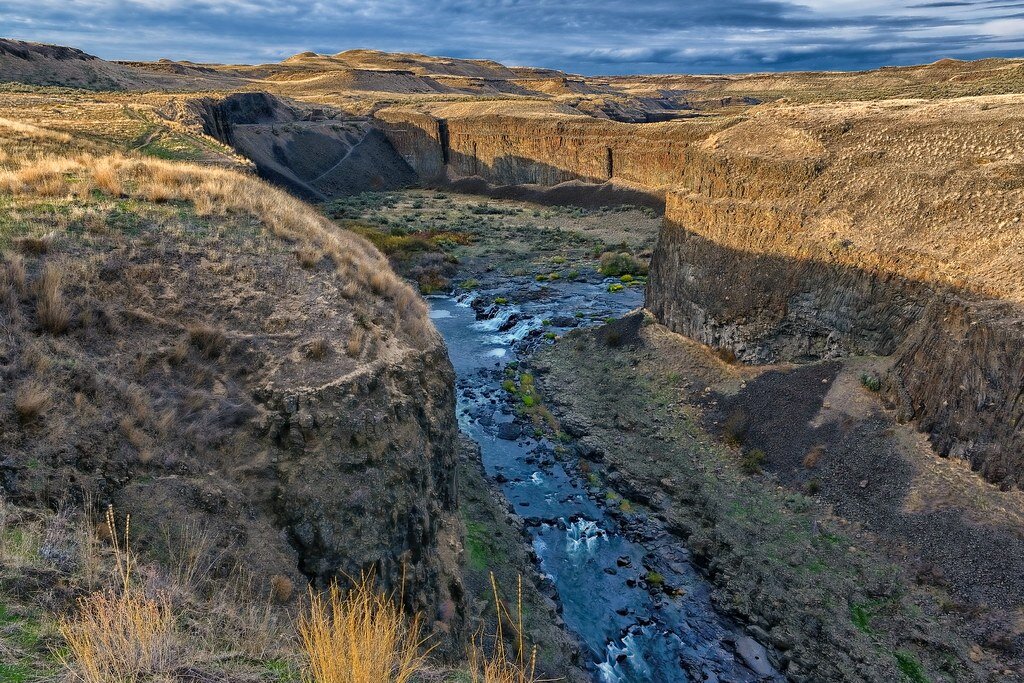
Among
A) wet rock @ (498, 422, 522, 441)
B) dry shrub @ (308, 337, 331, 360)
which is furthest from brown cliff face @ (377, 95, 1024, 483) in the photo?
dry shrub @ (308, 337, 331, 360)

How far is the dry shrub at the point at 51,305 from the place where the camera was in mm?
8930

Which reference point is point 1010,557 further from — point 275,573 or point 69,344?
point 69,344

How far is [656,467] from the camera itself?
1869 cm

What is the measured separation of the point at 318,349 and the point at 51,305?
12.0ft

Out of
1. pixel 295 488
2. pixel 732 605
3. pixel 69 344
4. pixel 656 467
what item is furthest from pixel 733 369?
pixel 69 344

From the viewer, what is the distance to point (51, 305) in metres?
9.03

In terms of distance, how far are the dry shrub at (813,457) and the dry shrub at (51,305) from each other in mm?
16696

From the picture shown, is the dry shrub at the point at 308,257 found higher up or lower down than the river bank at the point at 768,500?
higher up

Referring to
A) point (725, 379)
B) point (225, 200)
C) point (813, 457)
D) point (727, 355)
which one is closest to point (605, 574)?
point (813, 457)

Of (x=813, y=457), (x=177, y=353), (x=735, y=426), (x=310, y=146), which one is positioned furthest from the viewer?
(x=310, y=146)

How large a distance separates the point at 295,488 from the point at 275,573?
4.02 feet

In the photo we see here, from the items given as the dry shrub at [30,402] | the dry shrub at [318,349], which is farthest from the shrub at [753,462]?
the dry shrub at [30,402]

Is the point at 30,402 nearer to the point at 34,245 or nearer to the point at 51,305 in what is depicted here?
the point at 51,305

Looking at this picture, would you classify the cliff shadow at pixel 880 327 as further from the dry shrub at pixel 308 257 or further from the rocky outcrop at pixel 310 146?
the rocky outcrop at pixel 310 146
